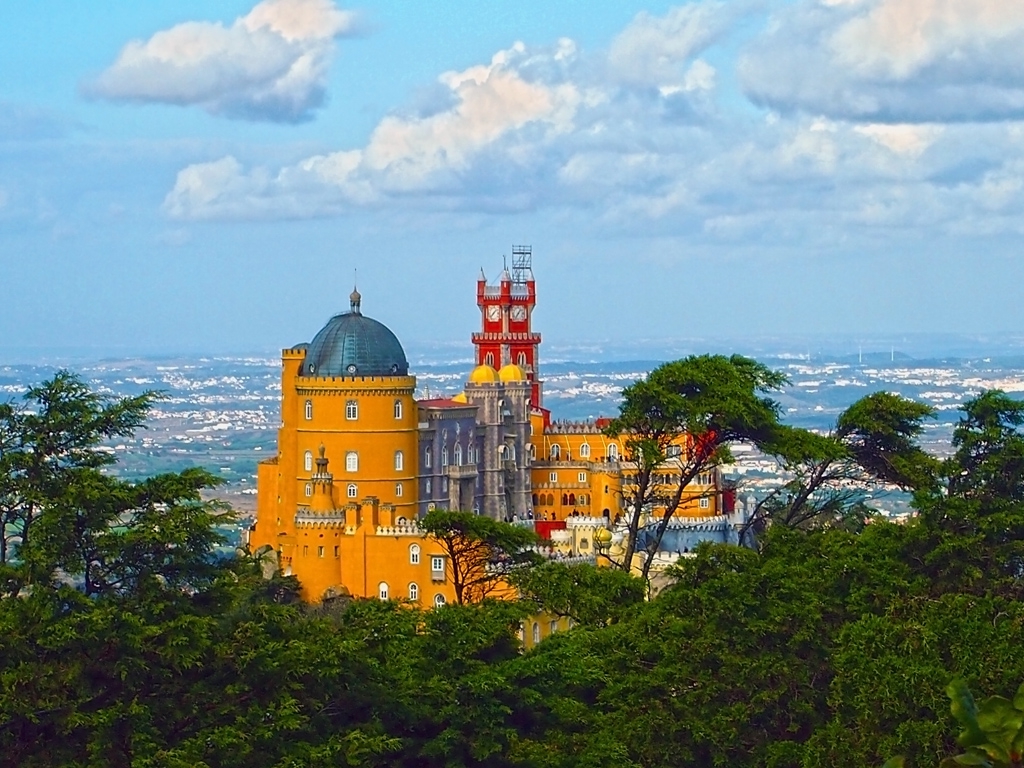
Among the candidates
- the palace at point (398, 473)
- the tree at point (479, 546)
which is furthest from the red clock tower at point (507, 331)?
the tree at point (479, 546)

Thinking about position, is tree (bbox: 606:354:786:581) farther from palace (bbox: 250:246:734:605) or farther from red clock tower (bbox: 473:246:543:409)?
red clock tower (bbox: 473:246:543:409)

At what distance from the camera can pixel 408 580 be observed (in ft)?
245

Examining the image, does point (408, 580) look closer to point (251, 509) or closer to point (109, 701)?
point (109, 701)

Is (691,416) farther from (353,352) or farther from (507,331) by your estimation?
(507,331)

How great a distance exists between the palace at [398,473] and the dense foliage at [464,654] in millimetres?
23902

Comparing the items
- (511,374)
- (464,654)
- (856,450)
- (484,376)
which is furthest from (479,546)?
(511,374)

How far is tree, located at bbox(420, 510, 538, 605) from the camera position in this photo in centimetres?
6200

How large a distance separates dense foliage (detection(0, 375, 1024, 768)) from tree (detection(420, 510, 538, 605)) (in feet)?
53.6

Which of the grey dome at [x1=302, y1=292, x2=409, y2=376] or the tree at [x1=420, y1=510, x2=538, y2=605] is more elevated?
the grey dome at [x1=302, y1=292, x2=409, y2=376]

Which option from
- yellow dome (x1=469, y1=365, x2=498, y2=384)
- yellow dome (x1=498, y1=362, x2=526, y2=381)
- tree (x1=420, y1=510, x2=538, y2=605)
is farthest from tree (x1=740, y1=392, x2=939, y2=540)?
yellow dome (x1=498, y1=362, x2=526, y2=381)

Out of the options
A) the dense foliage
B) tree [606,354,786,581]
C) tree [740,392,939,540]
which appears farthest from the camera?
tree [740,392,939,540]

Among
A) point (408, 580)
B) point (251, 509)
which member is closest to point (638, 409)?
point (408, 580)

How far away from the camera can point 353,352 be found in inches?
3219

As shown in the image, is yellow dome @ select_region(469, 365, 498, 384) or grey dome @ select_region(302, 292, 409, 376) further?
yellow dome @ select_region(469, 365, 498, 384)
